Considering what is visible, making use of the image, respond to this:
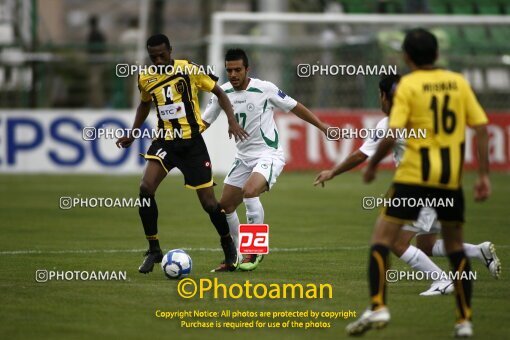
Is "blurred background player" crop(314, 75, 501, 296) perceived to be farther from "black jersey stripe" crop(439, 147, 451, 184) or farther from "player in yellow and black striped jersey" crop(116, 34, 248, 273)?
"player in yellow and black striped jersey" crop(116, 34, 248, 273)

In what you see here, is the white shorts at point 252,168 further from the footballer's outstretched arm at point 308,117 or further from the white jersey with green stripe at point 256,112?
the footballer's outstretched arm at point 308,117

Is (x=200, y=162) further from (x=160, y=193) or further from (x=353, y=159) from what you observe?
(x=160, y=193)

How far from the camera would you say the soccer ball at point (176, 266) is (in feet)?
34.5

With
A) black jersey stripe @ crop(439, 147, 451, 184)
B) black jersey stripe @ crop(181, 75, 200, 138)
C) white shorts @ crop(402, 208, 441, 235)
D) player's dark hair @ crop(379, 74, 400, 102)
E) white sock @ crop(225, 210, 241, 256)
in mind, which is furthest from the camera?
white sock @ crop(225, 210, 241, 256)

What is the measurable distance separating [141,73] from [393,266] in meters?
3.20

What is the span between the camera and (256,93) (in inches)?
468

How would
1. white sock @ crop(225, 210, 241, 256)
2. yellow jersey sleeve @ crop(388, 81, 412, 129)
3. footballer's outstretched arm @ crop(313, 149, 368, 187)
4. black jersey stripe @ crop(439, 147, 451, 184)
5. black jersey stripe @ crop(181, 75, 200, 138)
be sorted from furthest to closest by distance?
white sock @ crop(225, 210, 241, 256) → black jersey stripe @ crop(181, 75, 200, 138) → footballer's outstretched arm @ crop(313, 149, 368, 187) → black jersey stripe @ crop(439, 147, 451, 184) → yellow jersey sleeve @ crop(388, 81, 412, 129)

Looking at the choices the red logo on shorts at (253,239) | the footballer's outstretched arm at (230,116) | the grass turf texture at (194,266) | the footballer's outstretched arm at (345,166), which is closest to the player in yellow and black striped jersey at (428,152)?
the grass turf texture at (194,266)

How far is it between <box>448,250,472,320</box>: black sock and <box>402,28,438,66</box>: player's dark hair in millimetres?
1382

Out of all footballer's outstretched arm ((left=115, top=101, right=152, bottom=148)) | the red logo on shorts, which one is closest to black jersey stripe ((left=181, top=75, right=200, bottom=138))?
footballer's outstretched arm ((left=115, top=101, right=152, bottom=148))

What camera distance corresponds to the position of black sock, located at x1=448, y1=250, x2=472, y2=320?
784cm

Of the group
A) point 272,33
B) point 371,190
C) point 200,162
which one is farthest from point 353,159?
point 272,33

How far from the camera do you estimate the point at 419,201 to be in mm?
7840

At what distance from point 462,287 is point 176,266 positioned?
3394 mm
